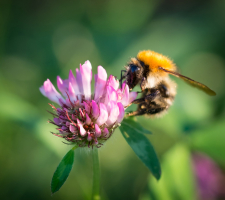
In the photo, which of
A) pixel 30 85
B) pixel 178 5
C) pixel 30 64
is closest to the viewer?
pixel 30 85

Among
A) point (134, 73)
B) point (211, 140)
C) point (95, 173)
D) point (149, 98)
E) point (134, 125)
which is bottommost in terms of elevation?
point (211, 140)

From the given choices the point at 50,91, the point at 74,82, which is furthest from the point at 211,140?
the point at 50,91

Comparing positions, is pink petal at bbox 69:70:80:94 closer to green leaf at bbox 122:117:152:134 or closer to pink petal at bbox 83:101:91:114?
pink petal at bbox 83:101:91:114

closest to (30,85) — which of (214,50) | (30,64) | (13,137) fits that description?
(30,64)

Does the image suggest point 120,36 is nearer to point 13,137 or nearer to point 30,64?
point 30,64

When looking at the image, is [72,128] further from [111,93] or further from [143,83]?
[143,83]

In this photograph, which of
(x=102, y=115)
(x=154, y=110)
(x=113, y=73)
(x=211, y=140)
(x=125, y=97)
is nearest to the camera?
(x=102, y=115)

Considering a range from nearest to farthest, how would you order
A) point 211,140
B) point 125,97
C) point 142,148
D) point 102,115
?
point 102,115 < point 125,97 < point 142,148 < point 211,140
